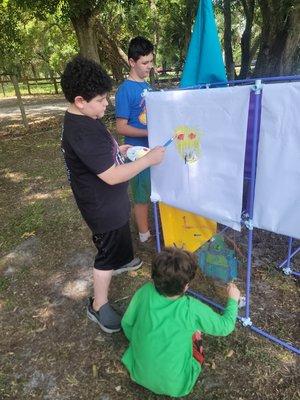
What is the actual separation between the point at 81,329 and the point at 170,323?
1.06 metres

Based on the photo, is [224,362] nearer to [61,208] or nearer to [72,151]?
[72,151]

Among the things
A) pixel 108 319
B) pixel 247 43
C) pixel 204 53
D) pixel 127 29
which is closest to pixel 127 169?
pixel 108 319

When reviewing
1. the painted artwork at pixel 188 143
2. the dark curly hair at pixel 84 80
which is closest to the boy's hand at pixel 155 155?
the painted artwork at pixel 188 143

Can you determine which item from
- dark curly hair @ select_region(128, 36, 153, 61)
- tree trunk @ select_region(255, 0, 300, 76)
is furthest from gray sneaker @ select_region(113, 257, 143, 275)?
tree trunk @ select_region(255, 0, 300, 76)

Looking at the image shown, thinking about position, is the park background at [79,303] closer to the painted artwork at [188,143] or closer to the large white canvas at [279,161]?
the large white canvas at [279,161]

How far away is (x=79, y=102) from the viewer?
1.94 m

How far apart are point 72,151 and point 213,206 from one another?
0.87m

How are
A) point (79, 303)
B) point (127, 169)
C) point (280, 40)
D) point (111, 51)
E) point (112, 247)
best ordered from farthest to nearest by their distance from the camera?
point (111, 51), point (280, 40), point (79, 303), point (112, 247), point (127, 169)

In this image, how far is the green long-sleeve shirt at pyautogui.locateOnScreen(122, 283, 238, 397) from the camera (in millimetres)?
1819

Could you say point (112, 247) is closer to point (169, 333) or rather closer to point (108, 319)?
point (108, 319)

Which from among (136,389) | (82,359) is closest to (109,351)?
(82,359)

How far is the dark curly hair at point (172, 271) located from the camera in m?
1.76

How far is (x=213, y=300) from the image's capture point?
2.77 metres

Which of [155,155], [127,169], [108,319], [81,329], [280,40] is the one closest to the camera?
[127,169]
